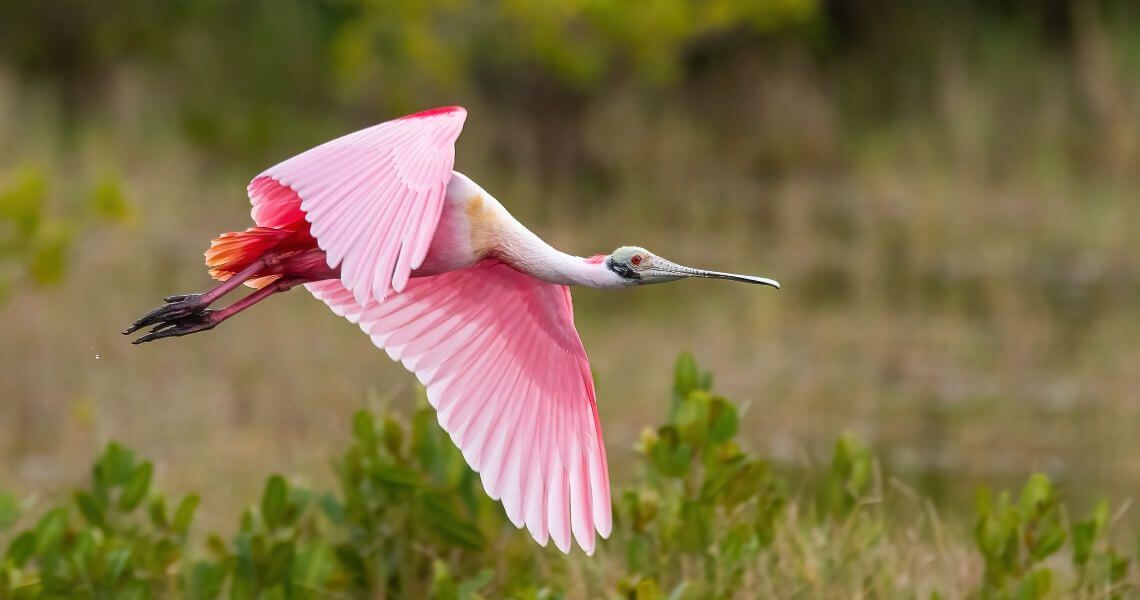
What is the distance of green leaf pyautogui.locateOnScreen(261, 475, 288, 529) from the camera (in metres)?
4.74

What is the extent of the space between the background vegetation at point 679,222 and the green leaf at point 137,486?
0.18 metres

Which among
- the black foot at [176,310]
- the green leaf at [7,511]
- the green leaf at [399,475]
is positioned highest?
the black foot at [176,310]

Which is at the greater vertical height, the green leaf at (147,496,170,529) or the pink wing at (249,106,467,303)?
the pink wing at (249,106,467,303)

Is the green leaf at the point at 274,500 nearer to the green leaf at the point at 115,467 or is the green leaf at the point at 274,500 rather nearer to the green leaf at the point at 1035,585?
the green leaf at the point at 115,467

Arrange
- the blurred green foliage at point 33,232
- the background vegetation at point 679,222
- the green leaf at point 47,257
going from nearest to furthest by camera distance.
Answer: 1. the blurred green foliage at point 33,232
2. the green leaf at point 47,257
3. the background vegetation at point 679,222

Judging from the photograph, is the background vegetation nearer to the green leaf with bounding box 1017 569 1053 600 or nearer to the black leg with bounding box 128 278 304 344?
the green leaf with bounding box 1017 569 1053 600

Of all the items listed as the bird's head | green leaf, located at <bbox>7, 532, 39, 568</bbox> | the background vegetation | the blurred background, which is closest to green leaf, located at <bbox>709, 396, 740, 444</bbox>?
the background vegetation

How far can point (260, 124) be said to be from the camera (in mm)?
15953

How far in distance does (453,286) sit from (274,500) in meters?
0.77

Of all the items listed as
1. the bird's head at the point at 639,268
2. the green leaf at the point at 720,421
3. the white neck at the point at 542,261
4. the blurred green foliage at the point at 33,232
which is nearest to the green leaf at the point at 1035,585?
the green leaf at the point at 720,421

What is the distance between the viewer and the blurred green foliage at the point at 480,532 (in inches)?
182

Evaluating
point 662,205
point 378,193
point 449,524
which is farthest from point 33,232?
point 662,205

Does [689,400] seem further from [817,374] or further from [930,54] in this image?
[930,54]

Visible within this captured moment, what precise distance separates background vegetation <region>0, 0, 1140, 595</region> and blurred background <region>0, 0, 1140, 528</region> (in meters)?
0.03
